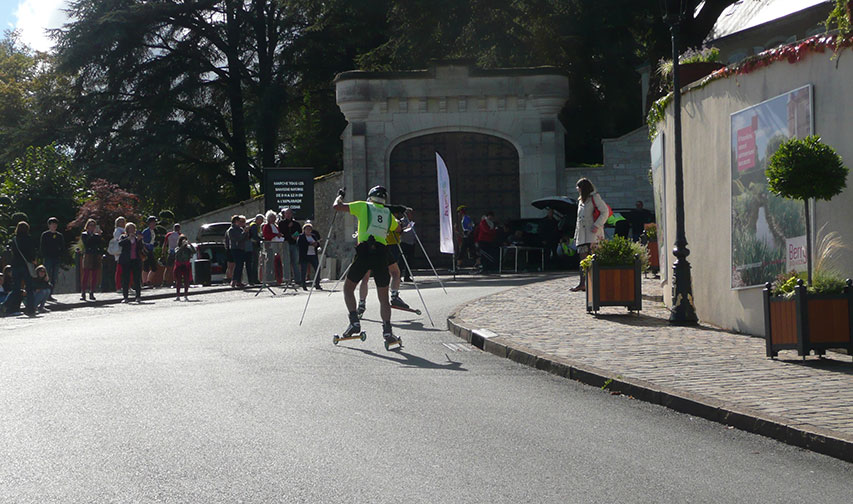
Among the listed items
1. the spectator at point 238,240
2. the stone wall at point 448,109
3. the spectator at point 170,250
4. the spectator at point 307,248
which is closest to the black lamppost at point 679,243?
the spectator at point 307,248

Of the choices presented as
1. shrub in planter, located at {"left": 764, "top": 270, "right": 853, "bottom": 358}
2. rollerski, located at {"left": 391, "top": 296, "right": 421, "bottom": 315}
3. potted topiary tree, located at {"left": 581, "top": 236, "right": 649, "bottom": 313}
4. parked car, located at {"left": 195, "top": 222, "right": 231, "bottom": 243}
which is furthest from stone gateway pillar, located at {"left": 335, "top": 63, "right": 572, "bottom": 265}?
shrub in planter, located at {"left": 764, "top": 270, "right": 853, "bottom": 358}

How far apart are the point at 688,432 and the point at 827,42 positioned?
205 inches

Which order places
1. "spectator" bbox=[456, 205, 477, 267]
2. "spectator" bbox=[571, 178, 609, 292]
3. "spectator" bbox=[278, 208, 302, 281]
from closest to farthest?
"spectator" bbox=[571, 178, 609, 292] → "spectator" bbox=[278, 208, 302, 281] → "spectator" bbox=[456, 205, 477, 267]

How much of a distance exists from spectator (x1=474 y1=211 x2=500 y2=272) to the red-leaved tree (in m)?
13.7

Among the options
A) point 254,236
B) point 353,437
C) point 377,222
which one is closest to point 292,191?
point 254,236

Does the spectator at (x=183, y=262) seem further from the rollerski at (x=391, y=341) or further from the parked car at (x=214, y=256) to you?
the rollerski at (x=391, y=341)

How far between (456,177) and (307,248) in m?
8.96

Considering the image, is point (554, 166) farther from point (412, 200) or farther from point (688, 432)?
point (688, 432)

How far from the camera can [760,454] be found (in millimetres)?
6617

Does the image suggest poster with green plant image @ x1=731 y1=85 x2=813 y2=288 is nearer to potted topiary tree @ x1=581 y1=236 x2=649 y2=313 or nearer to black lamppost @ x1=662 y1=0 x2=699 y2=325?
black lamppost @ x1=662 y1=0 x2=699 y2=325

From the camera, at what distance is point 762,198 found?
474 inches

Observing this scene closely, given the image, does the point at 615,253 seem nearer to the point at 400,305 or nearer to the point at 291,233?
the point at 400,305

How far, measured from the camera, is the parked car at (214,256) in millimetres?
32250

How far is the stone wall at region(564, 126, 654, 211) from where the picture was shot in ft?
108
